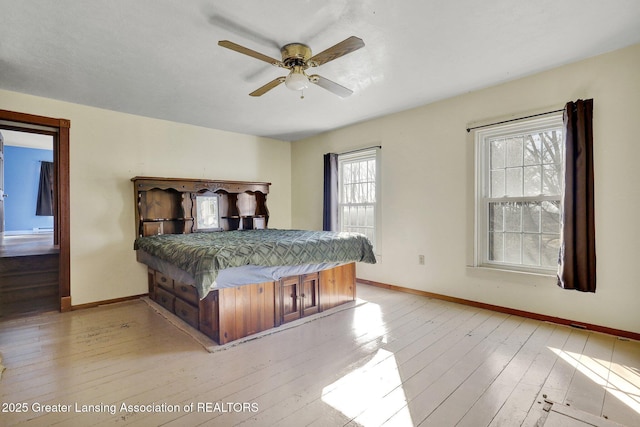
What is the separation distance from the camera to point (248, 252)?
2521mm

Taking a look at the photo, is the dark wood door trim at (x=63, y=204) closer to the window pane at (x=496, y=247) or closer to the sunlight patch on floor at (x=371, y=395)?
the sunlight patch on floor at (x=371, y=395)

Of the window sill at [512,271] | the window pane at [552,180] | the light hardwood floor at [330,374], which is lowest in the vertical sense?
the light hardwood floor at [330,374]

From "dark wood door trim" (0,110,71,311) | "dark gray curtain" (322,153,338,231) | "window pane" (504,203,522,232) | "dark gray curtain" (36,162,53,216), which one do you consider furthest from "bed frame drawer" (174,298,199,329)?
"dark gray curtain" (36,162,53,216)

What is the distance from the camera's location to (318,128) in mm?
4730

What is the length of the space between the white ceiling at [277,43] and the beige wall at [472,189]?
23cm

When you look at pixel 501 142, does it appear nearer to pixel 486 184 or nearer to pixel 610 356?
pixel 486 184

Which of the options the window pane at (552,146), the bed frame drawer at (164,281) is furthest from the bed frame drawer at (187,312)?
the window pane at (552,146)

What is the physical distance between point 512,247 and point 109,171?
4809mm

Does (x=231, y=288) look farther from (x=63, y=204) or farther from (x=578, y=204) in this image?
(x=578, y=204)

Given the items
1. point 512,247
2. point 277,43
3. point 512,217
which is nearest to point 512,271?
point 512,247

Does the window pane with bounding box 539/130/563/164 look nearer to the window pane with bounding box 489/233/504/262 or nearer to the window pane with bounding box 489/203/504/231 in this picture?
the window pane with bounding box 489/203/504/231

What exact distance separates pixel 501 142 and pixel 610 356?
6.97 feet

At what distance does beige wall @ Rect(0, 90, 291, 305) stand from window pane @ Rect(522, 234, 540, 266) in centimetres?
424

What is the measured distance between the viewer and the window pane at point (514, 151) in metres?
3.11
